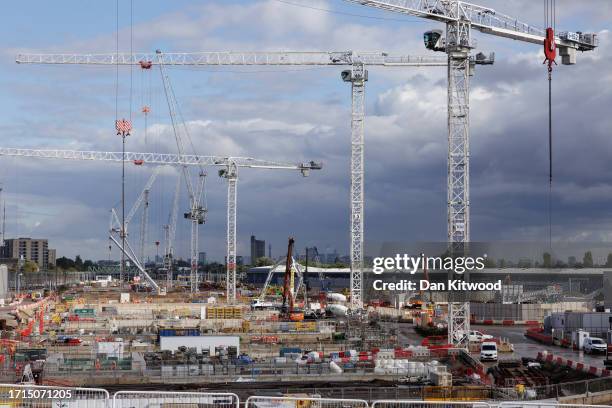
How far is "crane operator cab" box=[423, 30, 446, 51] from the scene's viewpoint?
37.0 m

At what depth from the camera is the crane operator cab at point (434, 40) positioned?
121 feet

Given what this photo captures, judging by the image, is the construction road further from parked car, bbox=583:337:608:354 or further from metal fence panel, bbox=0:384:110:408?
metal fence panel, bbox=0:384:110:408

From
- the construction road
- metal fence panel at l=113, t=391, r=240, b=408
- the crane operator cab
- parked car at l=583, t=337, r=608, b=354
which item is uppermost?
the crane operator cab

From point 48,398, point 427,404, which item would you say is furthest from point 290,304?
point 48,398

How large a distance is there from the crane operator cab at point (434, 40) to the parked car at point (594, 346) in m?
14.2

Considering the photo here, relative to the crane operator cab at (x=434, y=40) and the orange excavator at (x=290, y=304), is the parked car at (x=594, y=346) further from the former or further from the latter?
the orange excavator at (x=290, y=304)

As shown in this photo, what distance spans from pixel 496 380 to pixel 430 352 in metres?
6.48

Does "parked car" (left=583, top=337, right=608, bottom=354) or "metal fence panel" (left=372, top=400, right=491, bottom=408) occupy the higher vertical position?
"metal fence panel" (left=372, top=400, right=491, bottom=408)

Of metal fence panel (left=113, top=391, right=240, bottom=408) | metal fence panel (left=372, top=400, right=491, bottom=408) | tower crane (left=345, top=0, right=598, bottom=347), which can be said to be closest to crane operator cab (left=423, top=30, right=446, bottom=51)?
tower crane (left=345, top=0, right=598, bottom=347)

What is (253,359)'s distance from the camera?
114ft

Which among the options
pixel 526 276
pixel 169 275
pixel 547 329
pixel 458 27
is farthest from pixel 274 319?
pixel 169 275

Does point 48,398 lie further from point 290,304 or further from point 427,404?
point 290,304

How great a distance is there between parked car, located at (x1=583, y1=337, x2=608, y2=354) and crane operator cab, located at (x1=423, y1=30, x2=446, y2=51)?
14.2 m

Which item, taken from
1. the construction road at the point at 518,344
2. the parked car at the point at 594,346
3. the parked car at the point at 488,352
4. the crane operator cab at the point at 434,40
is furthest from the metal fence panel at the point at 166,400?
the parked car at the point at 594,346
